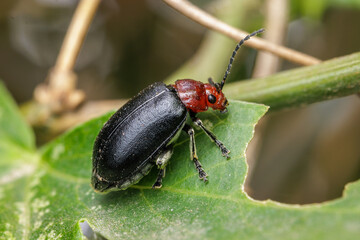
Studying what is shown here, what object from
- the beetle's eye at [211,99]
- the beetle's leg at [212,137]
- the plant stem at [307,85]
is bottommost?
the beetle's leg at [212,137]

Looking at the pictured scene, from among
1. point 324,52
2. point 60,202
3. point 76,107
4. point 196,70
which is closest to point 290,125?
point 324,52

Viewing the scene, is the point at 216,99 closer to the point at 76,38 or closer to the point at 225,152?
the point at 225,152

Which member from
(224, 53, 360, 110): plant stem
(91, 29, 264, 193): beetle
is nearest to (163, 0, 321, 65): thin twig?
(91, 29, 264, 193): beetle

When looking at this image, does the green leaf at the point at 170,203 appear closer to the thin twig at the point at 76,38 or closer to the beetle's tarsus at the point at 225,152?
the beetle's tarsus at the point at 225,152

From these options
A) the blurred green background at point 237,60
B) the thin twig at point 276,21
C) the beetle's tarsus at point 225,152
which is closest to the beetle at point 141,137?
the beetle's tarsus at point 225,152

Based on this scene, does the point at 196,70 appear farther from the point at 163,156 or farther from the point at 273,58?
the point at 163,156

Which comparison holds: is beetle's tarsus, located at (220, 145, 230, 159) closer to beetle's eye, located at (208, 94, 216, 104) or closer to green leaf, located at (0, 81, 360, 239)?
green leaf, located at (0, 81, 360, 239)
